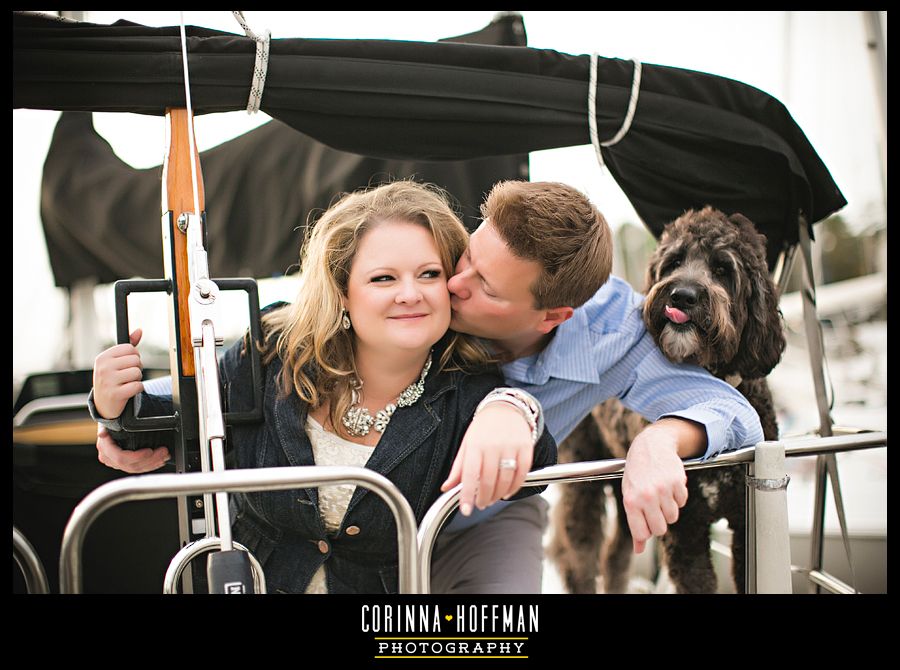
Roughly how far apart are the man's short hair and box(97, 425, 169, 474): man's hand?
73 centimetres

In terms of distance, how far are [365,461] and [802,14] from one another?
130 centimetres

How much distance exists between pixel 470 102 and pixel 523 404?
578mm

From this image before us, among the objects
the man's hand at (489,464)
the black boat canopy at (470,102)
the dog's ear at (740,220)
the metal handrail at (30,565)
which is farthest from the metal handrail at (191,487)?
the dog's ear at (740,220)

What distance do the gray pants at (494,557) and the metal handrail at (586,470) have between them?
37cm

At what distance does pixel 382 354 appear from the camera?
1387mm

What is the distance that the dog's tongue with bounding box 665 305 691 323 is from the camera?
1500 millimetres

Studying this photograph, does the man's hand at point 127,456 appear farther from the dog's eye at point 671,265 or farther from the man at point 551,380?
the dog's eye at point 671,265

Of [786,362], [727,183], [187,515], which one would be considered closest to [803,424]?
[786,362]

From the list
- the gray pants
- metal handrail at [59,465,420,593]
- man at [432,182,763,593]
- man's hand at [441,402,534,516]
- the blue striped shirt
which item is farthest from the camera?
the gray pants

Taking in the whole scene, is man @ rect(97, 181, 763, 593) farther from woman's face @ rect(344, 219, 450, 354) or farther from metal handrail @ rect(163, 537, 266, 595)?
metal handrail @ rect(163, 537, 266, 595)

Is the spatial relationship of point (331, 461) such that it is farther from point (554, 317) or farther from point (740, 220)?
point (740, 220)

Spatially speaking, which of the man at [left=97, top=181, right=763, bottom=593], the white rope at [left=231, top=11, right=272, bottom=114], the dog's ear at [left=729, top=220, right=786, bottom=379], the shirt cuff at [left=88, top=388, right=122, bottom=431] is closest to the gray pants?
the man at [left=97, top=181, right=763, bottom=593]
